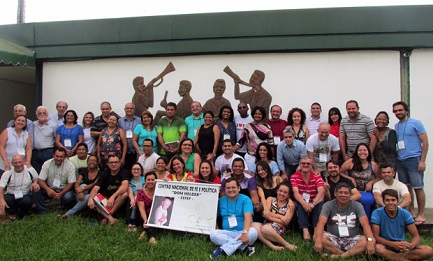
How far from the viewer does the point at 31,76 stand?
878cm

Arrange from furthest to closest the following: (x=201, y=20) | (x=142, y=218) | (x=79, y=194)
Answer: (x=201, y=20)
(x=79, y=194)
(x=142, y=218)

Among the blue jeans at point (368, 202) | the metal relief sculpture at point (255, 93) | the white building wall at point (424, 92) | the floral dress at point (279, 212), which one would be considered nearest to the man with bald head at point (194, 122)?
the metal relief sculpture at point (255, 93)

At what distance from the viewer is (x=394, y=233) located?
12.7 ft

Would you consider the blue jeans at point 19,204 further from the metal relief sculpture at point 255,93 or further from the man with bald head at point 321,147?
the man with bald head at point 321,147

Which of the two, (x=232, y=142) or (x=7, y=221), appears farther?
(x=232, y=142)

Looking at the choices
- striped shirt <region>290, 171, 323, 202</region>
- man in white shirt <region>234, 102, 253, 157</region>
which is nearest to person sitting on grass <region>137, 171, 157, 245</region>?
man in white shirt <region>234, 102, 253, 157</region>

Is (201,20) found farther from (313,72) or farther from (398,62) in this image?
(398,62)

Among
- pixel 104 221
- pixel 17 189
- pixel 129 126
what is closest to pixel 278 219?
pixel 104 221

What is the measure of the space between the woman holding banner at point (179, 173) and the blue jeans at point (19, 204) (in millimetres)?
2072

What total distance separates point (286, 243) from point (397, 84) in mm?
3548

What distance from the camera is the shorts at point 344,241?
3.94 m

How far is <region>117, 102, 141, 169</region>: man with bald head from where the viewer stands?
6080mm

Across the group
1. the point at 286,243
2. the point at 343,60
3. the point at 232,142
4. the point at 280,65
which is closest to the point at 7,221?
the point at 232,142

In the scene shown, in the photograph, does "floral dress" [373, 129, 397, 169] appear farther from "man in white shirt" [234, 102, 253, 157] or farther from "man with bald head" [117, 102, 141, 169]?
"man with bald head" [117, 102, 141, 169]
